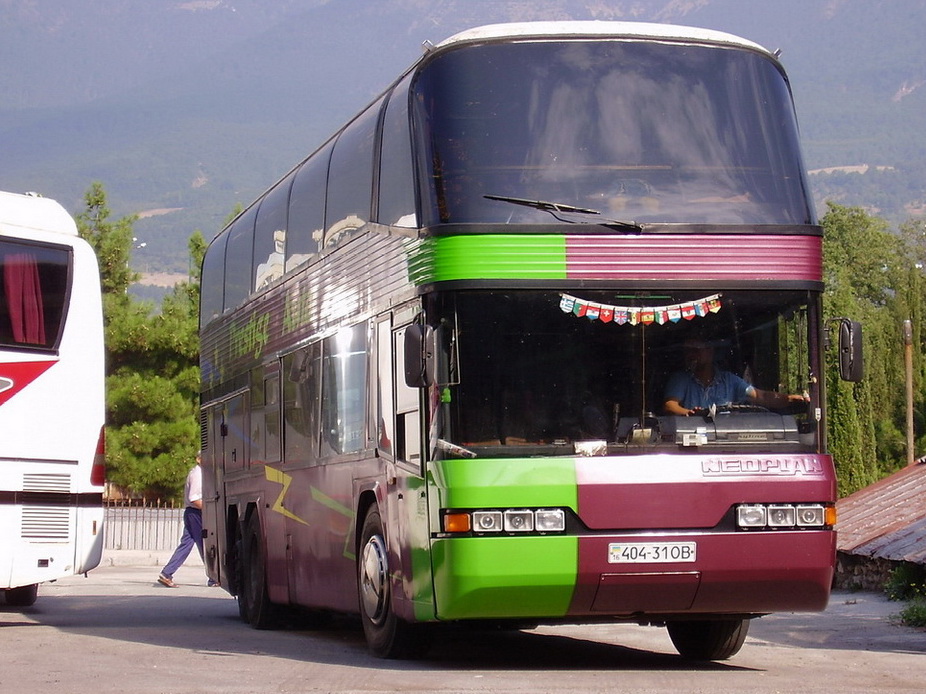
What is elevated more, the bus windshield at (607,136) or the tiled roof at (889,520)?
the bus windshield at (607,136)

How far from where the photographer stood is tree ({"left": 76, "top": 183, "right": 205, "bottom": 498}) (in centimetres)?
4016

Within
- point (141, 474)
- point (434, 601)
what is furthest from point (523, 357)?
point (141, 474)

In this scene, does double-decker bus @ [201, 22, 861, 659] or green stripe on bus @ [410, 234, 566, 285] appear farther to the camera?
green stripe on bus @ [410, 234, 566, 285]

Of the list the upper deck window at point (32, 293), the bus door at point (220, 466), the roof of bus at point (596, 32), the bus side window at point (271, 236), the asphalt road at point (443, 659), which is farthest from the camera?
the bus door at point (220, 466)

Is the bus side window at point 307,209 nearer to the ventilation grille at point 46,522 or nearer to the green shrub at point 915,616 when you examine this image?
the ventilation grille at point 46,522

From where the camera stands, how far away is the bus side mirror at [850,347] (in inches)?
418

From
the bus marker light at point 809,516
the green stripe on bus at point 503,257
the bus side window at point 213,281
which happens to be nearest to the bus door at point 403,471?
the green stripe on bus at point 503,257

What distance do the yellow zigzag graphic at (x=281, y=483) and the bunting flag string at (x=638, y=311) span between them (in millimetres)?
4813

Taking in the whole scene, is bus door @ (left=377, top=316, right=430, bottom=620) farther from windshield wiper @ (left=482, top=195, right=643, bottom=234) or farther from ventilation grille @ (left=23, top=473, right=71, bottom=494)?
ventilation grille @ (left=23, top=473, right=71, bottom=494)

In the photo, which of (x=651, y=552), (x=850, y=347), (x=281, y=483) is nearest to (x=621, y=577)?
(x=651, y=552)

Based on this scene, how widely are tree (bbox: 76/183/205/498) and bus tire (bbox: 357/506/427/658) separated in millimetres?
28230

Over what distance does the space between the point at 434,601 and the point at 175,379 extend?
3128 centimetres

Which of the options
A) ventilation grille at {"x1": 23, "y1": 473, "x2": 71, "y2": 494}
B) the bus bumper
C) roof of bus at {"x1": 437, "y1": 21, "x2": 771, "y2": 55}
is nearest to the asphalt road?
the bus bumper

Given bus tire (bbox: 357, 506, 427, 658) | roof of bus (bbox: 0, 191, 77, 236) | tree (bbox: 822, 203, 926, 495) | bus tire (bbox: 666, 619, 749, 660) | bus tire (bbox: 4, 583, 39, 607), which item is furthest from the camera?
tree (bbox: 822, 203, 926, 495)
